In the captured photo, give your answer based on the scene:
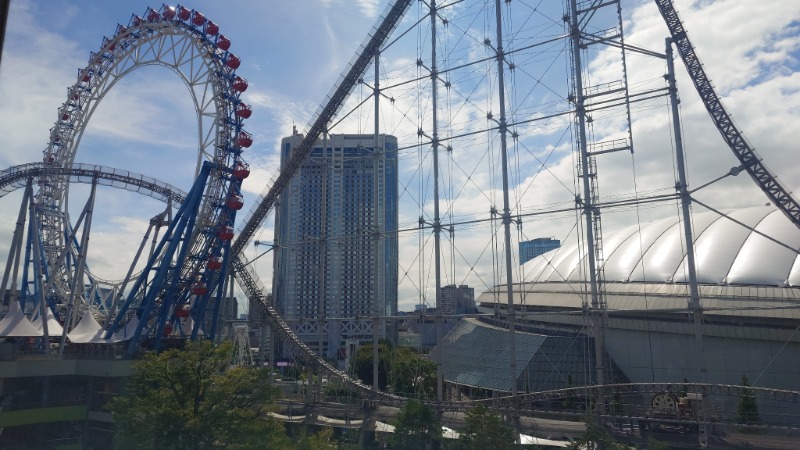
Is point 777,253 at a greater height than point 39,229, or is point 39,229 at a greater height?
point 39,229

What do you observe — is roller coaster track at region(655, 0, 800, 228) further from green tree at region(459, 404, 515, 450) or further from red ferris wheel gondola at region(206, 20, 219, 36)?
red ferris wheel gondola at region(206, 20, 219, 36)

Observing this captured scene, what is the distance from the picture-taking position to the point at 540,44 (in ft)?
74.1

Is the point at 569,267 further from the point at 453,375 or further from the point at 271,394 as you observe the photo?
the point at 271,394

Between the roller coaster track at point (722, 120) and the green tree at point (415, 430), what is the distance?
1331 centimetres

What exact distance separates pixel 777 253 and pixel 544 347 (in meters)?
10.8

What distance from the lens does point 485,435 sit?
1416cm

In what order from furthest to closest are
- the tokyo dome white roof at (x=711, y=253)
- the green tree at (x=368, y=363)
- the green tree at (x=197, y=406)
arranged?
the green tree at (x=368, y=363), the tokyo dome white roof at (x=711, y=253), the green tree at (x=197, y=406)

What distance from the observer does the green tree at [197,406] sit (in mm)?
12828

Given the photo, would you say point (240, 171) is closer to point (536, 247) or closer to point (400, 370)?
point (400, 370)

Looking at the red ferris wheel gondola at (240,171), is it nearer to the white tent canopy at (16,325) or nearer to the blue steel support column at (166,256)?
the blue steel support column at (166,256)

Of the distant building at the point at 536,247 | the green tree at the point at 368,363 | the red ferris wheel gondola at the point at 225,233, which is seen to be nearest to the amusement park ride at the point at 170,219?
the red ferris wheel gondola at the point at 225,233

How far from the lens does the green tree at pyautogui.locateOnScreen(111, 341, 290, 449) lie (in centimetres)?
1283

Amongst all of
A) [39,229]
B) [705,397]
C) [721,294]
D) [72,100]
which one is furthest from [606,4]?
[39,229]

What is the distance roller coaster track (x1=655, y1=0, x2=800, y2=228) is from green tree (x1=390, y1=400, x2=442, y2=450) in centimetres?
1331
